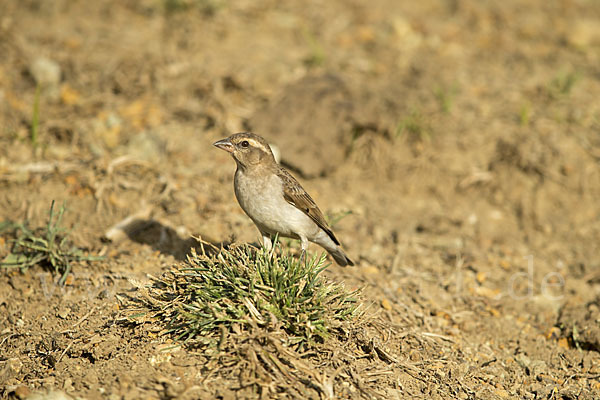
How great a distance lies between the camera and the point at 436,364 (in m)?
5.34

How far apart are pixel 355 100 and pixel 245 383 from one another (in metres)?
5.74

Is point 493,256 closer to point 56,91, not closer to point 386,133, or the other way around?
point 386,133

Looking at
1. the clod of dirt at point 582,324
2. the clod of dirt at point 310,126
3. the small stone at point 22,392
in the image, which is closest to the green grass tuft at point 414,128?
the clod of dirt at point 310,126

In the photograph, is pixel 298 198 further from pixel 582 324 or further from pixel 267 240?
pixel 582 324

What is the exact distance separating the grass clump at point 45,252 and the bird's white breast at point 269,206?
1799 mm

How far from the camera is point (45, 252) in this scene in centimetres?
610

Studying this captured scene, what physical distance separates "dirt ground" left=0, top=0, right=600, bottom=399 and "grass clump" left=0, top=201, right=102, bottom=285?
172 millimetres

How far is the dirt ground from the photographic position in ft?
16.6

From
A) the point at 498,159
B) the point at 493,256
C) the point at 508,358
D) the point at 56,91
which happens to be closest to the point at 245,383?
the point at 508,358

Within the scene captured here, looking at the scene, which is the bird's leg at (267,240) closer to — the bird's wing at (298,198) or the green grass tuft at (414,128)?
the bird's wing at (298,198)

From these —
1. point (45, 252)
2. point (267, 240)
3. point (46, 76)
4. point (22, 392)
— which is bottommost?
point (22, 392)

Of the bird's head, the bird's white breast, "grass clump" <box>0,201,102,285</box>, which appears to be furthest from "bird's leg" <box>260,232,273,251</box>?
"grass clump" <box>0,201,102,285</box>

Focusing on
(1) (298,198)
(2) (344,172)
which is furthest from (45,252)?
(2) (344,172)

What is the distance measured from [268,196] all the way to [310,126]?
335 cm
